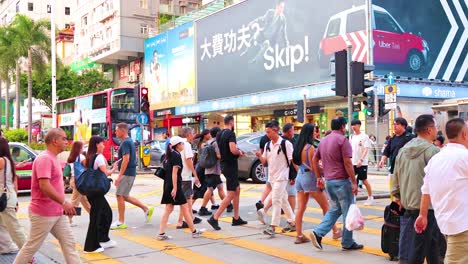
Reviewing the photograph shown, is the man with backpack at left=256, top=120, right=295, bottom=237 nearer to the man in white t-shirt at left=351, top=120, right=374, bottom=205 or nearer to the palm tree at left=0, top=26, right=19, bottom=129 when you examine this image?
the man in white t-shirt at left=351, top=120, right=374, bottom=205

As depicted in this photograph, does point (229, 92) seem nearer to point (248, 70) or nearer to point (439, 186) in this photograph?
point (248, 70)

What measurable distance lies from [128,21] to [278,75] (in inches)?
837

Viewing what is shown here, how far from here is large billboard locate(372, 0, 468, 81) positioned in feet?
86.7

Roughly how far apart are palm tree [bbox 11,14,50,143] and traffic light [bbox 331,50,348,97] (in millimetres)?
34466

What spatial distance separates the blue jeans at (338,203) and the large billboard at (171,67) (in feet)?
110

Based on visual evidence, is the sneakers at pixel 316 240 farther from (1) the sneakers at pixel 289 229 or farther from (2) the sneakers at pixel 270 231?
(1) the sneakers at pixel 289 229

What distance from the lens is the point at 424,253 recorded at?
4973 mm

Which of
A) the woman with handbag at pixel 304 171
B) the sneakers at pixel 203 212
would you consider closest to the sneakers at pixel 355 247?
the woman with handbag at pixel 304 171

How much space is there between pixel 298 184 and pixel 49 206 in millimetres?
3532

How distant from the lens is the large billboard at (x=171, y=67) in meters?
40.2

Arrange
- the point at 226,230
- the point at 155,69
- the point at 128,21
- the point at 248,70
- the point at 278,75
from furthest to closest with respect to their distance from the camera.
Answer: the point at 128,21, the point at 155,69, the point at 248,70, the point at 278,75, the point at 226,230

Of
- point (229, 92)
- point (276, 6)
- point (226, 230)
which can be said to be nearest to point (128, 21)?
point (229, 92)

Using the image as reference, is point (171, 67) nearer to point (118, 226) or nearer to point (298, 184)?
point (118, 226)

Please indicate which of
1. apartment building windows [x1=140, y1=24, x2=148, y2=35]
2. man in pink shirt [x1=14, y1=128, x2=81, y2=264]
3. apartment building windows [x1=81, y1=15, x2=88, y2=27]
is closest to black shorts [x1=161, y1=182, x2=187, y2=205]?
man in pink shirt [x1=14, y1=128, x2=81, y2=264]
